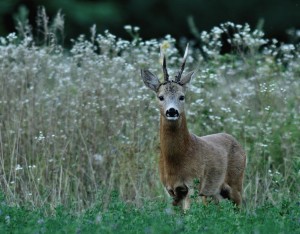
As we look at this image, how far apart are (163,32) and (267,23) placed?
2.26 m

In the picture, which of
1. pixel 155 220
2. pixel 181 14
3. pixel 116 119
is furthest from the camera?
pixel 181 14

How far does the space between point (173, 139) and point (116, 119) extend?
1234mm

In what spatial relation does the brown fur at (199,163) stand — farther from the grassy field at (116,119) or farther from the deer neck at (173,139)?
the grassy field at (116,119)

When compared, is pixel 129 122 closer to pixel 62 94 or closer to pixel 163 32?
pixel 62 94

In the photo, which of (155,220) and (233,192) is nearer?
(155,220)

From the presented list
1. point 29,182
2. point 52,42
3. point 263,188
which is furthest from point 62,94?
point 263,188

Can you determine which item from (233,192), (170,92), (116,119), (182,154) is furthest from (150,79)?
(233,192)

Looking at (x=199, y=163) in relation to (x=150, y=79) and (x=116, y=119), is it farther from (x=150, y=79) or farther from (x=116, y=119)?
(x=116, y=119)

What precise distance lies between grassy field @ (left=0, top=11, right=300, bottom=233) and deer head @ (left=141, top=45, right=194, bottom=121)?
833 millimetres

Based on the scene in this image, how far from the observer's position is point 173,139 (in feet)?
29.5

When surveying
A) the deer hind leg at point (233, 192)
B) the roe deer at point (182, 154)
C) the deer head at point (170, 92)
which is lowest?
the deer hind leg at point (233, 192)

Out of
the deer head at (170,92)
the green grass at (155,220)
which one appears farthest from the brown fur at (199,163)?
the green grass at (155,220)

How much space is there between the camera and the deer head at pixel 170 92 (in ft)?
28.7

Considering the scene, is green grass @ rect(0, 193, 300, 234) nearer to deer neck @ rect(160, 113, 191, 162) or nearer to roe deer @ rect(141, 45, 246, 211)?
roe deer @ rect(141, 45, 246, 211)
